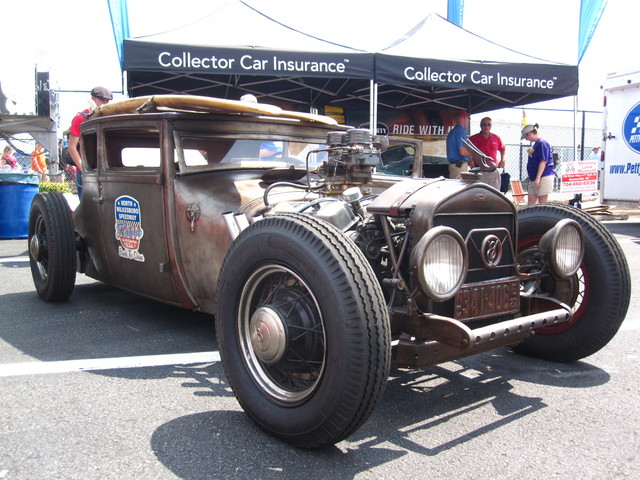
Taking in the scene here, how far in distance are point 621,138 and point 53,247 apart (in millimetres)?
10272

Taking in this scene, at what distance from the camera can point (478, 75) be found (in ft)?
29.1

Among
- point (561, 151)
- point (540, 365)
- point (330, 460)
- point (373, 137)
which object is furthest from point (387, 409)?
point (561, 151)

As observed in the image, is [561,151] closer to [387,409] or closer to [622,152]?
[622,152]

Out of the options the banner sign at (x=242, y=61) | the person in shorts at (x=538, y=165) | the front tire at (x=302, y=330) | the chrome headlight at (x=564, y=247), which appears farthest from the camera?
the person in shorts at (x=538, y=165)

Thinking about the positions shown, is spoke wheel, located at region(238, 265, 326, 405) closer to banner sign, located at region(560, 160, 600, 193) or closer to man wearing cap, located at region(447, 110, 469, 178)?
man wearing cap, located at region(447, 110, 469, 178)

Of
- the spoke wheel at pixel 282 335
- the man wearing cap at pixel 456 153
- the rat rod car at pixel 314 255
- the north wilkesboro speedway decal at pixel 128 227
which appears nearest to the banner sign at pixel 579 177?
the man wearing cap at pixel 456 153

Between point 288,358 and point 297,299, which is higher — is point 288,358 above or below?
below

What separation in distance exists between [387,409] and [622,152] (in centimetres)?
998

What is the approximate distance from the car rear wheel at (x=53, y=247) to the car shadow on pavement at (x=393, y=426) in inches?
68.7

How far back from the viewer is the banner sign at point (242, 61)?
299 inches

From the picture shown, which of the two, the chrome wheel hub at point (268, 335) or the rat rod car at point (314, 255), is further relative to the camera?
the chrome wheel hub at point (268, 335)

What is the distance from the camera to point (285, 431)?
2107 millimetres

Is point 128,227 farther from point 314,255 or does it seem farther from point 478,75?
point 478,75

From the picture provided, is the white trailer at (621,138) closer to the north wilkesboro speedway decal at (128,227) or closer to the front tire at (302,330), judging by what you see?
the north wilkesboro speedway decal at (128,227)
